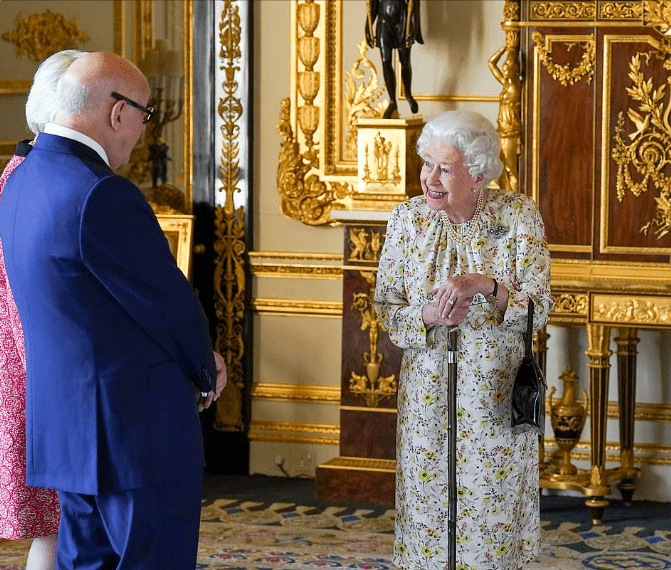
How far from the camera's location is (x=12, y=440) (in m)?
3.19

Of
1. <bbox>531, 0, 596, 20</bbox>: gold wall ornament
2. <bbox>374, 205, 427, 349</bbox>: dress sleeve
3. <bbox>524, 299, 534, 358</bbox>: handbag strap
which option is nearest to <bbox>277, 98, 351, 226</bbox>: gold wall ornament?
<bbox>531, 0, 596, 20</bbox>: gold wall ornament

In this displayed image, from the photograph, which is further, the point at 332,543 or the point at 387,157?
the point at 387,157

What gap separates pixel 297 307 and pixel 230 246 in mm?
446

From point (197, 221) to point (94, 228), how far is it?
3.23m

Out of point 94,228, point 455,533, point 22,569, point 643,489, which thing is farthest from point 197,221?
point 94,228

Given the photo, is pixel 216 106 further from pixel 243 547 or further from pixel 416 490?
pixel 416 490

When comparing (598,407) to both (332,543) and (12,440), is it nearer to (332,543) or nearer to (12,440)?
(332,543)

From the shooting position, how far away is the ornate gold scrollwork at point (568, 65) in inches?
192

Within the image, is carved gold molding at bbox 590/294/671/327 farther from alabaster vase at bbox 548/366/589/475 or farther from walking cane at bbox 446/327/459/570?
walking cane at bbox 446/327/459/570

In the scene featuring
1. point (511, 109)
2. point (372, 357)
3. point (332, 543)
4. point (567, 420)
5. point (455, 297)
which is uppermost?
point (511, 109)

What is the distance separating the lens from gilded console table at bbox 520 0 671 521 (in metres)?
4.80

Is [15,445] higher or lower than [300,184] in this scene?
lower

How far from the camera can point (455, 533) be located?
323 centimetres

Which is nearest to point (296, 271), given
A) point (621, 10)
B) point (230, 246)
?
point (230, 246)
